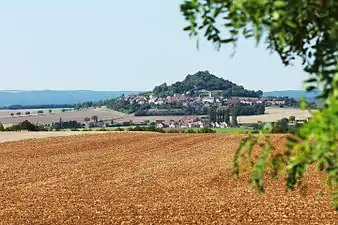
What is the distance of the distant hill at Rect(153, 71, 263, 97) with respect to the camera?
121850mm

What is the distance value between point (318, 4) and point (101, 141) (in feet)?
88.3

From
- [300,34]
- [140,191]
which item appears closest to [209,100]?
[140,191]

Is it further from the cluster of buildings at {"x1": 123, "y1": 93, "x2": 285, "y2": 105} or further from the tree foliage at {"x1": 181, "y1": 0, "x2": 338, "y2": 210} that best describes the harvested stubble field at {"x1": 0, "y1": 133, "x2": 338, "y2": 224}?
the cluster of buildings at {"x1": 123, "y1": 93, "x2": 285, "y2": 105}

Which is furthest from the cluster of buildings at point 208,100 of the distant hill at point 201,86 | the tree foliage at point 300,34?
the tree foliage at point 300,34

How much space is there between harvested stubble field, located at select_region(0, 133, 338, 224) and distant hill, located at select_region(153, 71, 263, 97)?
316 feet

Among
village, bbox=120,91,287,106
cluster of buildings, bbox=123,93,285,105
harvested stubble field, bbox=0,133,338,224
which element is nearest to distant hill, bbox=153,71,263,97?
village, bbox=120,91,287,106

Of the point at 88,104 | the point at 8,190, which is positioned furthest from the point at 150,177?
the point at 88,104

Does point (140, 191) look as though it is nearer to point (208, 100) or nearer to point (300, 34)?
point (300, 34)

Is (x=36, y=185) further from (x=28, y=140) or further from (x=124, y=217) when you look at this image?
(x=28, y=140)

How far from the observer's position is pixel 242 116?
7494 cm

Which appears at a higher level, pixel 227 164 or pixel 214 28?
pixel 214 28

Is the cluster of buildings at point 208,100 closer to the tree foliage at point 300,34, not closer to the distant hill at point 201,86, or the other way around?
the distant hill at point 201,86

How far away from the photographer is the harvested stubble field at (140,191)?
1220 cm

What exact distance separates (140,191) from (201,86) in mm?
114824
